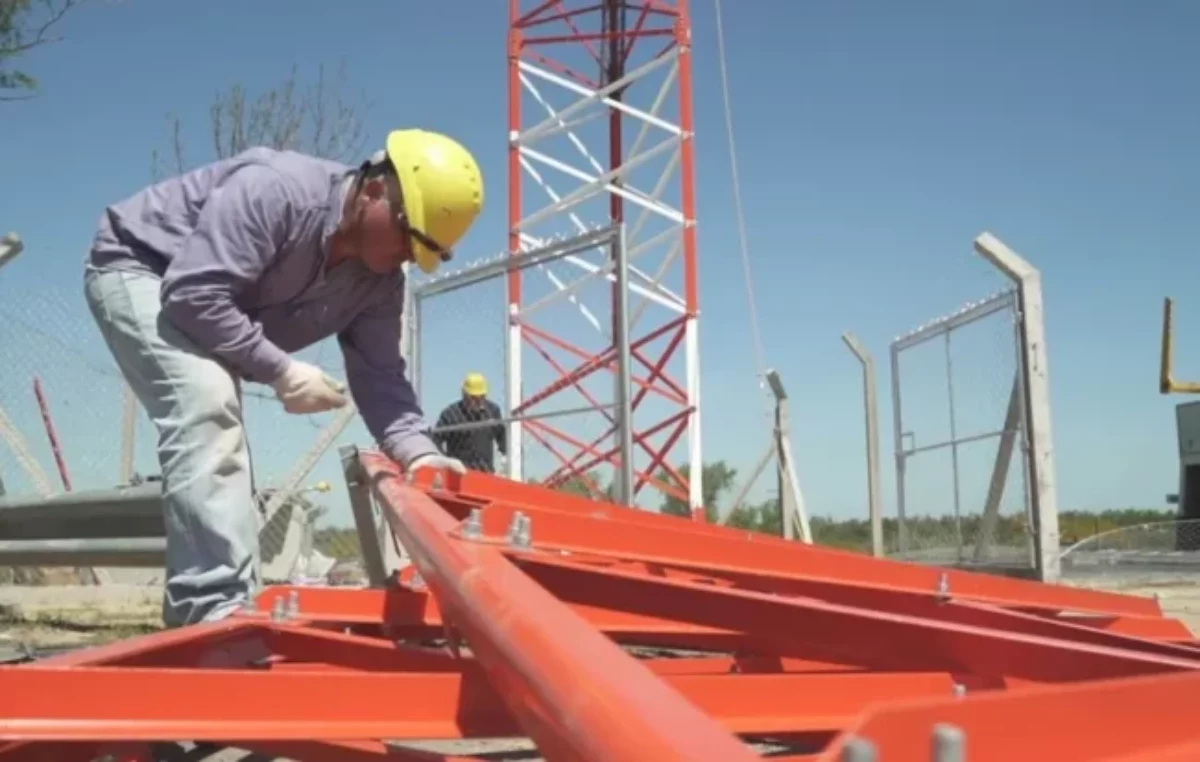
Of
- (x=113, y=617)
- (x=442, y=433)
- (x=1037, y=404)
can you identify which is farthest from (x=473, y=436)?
(x=1037, y=404)

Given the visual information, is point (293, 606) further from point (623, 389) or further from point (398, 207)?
point (623, 389)

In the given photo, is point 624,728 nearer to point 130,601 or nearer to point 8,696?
point 8,696

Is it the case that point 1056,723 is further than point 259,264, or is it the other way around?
point 259,264

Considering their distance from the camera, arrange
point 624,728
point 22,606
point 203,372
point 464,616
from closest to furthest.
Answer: point 624,728 < point 464,616 < point 203,372 < point 22,606

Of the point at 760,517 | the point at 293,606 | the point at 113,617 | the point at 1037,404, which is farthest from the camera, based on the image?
the point at 760,517

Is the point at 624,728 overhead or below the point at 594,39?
below

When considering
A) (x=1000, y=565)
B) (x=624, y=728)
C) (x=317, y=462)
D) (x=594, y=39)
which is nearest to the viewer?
(x=624, y=728)

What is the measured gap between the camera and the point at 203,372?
2.85 m

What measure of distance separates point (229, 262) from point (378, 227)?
41 centimetres

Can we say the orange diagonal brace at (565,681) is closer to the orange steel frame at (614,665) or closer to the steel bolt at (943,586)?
the orange steel frame at (614,665)

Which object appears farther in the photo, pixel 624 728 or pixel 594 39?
pixel 594 39

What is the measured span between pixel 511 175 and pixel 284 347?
838 cm

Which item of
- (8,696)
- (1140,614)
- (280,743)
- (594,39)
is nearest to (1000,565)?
(1140,614)

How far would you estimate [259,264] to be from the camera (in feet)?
9.43
